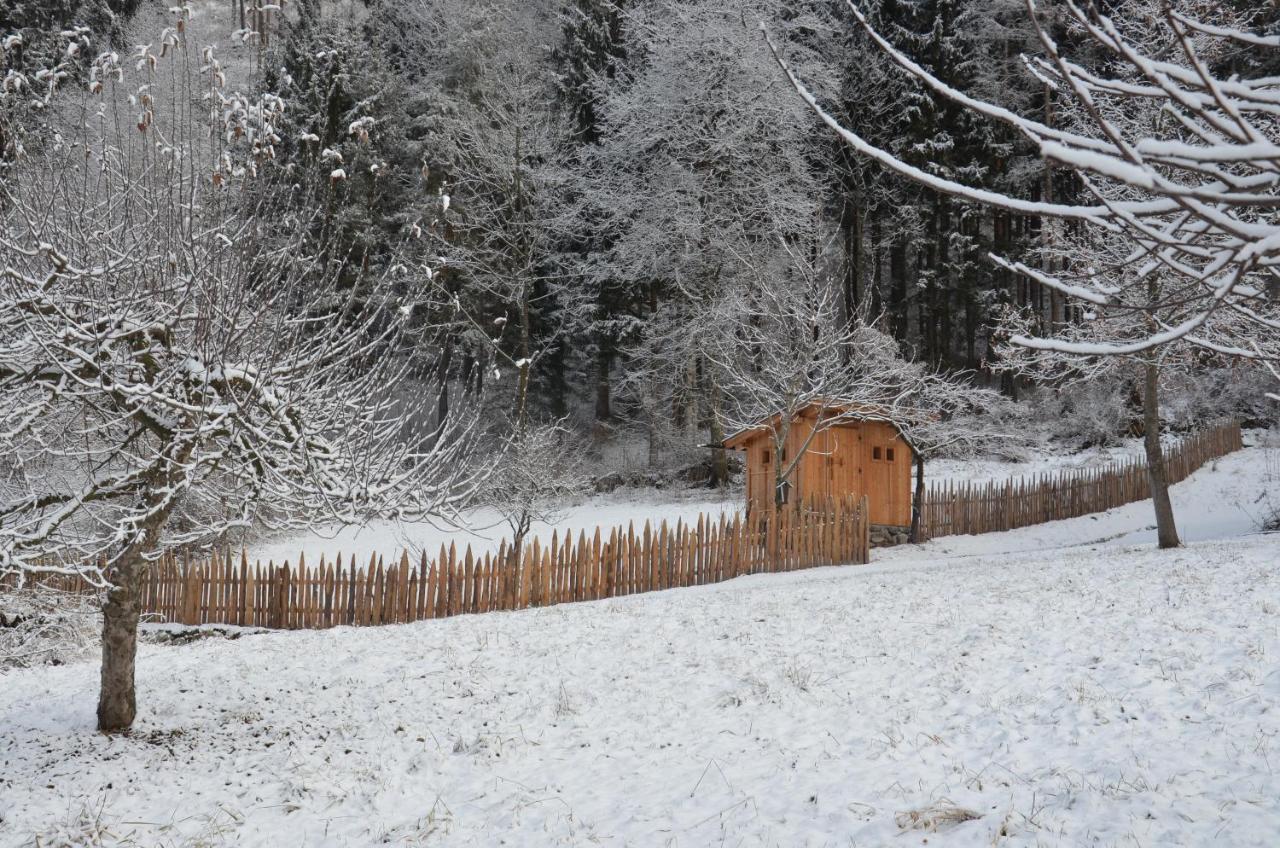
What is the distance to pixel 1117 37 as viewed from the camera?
1.30m

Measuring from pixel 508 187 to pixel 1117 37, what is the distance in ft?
79.5

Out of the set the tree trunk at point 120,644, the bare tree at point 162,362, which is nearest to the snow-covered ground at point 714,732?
the tree trunk at point 120,644

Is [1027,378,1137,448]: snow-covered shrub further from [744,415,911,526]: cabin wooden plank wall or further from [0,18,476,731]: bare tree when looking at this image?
[0,18,476,731]: bare tree

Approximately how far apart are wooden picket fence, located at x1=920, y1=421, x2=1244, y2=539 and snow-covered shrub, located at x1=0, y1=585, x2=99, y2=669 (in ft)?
51.8

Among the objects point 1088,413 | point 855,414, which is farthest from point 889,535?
point 1088,413

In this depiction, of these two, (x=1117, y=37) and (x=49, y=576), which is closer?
(x=1117, y=37)

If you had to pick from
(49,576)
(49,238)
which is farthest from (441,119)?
(49,238)

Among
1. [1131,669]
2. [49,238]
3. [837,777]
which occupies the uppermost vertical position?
[49,238]

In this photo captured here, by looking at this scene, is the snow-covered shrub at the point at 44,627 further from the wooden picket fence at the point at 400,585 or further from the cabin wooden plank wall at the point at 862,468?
the cabin wooden plank wall at the point at 862,468

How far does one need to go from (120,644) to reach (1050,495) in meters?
19.8

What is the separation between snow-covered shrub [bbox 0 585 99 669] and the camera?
8570 mm

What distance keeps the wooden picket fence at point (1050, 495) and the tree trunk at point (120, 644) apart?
16.0 meters

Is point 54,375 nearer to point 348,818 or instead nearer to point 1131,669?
point 348,818

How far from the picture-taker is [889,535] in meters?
18.7
